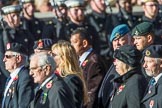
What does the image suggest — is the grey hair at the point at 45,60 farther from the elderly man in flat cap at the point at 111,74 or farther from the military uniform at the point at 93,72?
the military uniform at the point at 93,72

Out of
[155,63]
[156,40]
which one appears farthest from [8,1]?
[155,63]

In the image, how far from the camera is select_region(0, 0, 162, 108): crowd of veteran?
11.9 m

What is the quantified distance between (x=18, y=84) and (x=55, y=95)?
250 centimetres

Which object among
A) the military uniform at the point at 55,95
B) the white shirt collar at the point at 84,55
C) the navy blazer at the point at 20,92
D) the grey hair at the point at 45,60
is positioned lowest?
the navy blazer at the point at 20,92

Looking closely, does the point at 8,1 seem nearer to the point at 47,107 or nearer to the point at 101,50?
the point at 101,50

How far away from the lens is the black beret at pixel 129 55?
40.0ft

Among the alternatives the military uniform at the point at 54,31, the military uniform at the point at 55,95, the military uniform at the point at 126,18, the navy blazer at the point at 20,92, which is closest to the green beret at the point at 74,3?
the military uniform at the point at 54,31

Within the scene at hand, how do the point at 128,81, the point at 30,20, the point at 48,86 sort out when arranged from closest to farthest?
the point at 48,86
the point at 128,81
the point at 30,20

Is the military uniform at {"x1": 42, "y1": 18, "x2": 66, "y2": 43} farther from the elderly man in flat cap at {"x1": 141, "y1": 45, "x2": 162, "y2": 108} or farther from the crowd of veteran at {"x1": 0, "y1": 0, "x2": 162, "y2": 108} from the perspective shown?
the elderly man in flat cap at {"x1": 141, "y1": 45, "x2": 162, "y2": 108}

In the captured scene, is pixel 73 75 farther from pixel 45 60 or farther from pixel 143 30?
pixel 143 30

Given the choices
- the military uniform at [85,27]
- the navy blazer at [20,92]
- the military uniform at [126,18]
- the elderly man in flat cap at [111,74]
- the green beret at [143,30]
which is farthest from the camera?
the military uniform at [126,18]

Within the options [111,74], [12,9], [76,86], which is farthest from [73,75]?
[12,9]

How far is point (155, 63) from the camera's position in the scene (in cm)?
1215

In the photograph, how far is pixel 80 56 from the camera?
14.2m
